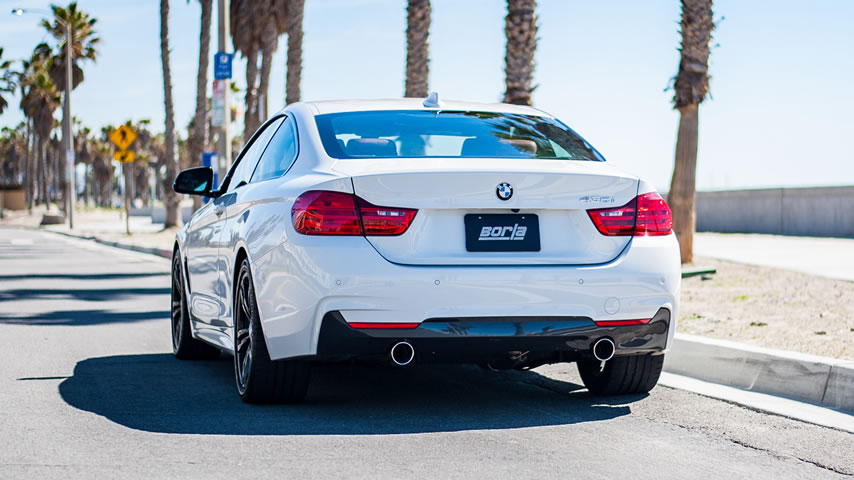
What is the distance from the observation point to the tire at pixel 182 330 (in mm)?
8070

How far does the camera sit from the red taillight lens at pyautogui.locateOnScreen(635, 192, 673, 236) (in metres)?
5.70

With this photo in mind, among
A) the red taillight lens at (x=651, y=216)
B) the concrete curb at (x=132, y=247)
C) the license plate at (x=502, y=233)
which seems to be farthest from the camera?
the concrete curb at (x=132, y=247)

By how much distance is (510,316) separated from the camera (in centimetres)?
538

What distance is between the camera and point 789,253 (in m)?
17.9

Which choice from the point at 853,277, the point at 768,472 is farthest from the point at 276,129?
the point at 853,277

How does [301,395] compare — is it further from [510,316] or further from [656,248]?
[656,248]

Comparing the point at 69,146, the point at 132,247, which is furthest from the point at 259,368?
the point at 69,146

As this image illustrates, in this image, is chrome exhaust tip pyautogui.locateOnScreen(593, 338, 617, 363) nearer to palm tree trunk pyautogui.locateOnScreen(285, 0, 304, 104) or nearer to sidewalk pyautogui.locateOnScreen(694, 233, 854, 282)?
sidewalk pyautogui.locateOnScreen(694, 233, 854, 282)

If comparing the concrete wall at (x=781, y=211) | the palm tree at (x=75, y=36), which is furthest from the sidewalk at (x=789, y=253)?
the palm tree at (x=75, y=36)

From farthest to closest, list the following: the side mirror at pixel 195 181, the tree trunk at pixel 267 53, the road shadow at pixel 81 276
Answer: the tree trunk at pixel 267 53
the road shadow at pixel 81 276
the side mirror at pixel 195 181

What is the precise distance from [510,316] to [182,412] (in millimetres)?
1843

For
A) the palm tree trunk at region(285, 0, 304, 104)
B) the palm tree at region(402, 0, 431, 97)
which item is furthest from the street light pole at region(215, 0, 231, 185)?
the palm tree trunk at region(285, 0, 304, 104)

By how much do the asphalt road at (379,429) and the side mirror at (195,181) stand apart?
1.19m

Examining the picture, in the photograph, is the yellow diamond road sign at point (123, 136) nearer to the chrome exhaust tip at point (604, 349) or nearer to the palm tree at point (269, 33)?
the palm tree at point (269, 33)
